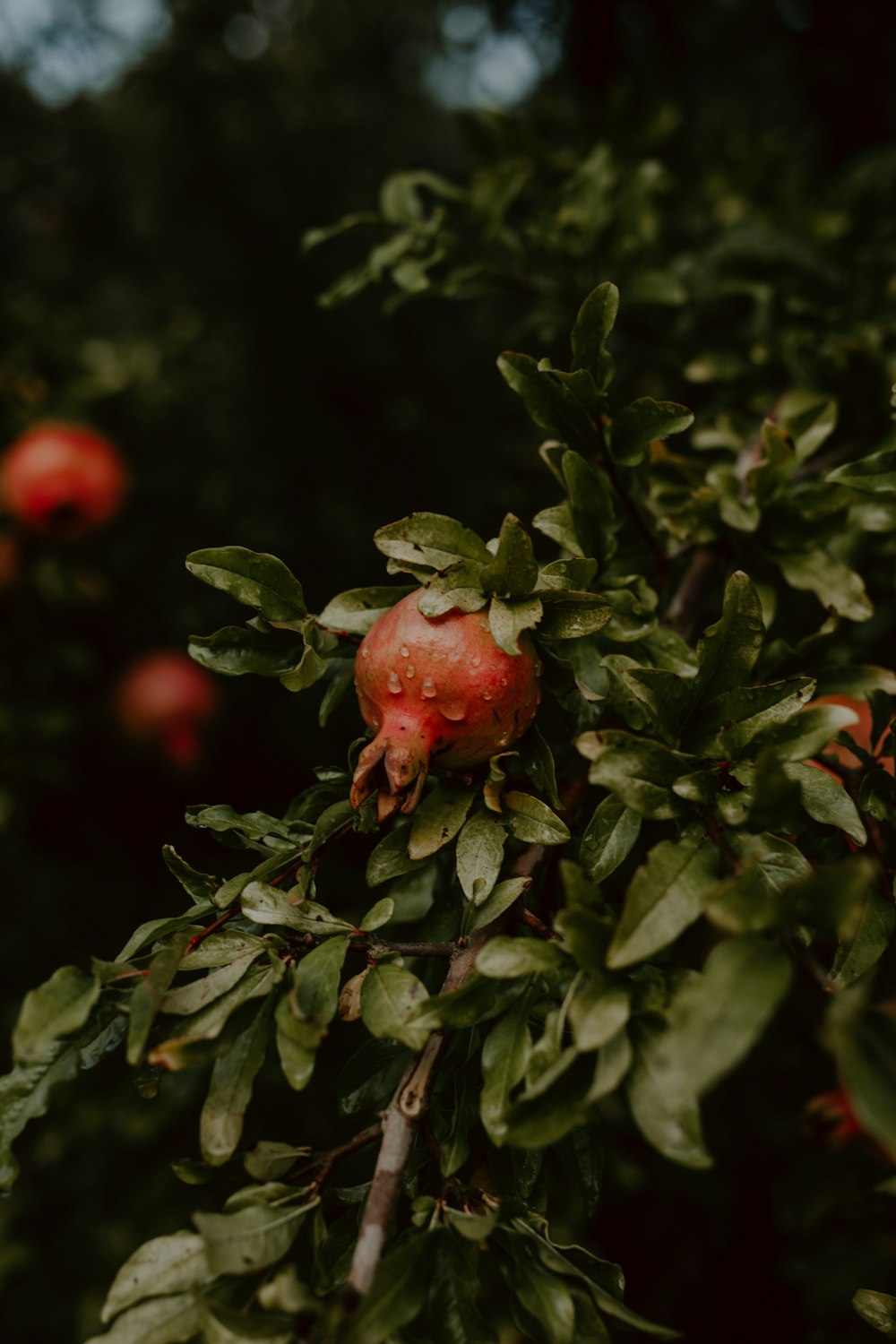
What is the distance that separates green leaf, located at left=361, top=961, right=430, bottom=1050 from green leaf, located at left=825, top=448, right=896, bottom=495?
1.73 feet

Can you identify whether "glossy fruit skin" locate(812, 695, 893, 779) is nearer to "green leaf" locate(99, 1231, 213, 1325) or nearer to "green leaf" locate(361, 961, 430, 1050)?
"green leaf" locate(361, 961, 430, 1050)

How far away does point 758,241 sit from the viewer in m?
1.29

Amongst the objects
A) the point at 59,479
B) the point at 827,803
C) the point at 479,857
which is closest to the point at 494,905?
the point at 479,857

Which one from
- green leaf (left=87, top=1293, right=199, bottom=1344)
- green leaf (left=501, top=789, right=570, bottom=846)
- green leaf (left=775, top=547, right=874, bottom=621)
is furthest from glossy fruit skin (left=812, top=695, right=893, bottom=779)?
green leaf (left=87, top=1293, right=199, bottom=1344)

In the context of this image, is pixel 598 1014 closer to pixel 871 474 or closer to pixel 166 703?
pixel 871 474

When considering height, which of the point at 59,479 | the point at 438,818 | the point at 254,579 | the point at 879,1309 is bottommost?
the point at 879,1309

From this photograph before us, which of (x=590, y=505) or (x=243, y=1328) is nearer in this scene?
(x=243, y=1328)

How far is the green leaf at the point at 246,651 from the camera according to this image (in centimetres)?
72

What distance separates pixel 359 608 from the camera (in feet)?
2.38

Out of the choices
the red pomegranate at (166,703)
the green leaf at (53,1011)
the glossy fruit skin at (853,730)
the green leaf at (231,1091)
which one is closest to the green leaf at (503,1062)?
A: the green leaf at (231,1091)

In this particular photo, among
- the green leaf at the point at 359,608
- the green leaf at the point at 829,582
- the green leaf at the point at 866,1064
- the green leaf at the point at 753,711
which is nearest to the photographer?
the green leaf at the point at 866,1064

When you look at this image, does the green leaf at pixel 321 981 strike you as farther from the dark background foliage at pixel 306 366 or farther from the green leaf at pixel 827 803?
the dark background foliage at pixel 306 366

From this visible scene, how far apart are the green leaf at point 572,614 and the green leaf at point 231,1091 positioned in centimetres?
32

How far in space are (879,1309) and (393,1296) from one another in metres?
0.36
